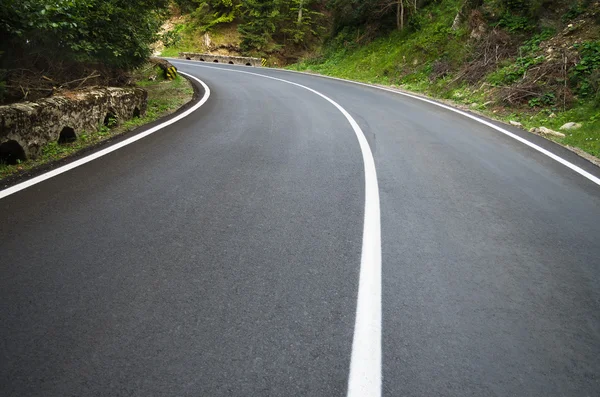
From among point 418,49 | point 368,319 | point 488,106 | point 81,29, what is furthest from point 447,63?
point 368,319

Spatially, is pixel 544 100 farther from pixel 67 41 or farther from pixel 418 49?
pixel 67 41

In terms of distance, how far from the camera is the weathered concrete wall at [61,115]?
5273 mm

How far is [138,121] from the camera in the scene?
27.3 feet

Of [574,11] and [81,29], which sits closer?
[81,29]

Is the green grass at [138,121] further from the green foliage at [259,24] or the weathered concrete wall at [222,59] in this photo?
the green foliage at [259,24]

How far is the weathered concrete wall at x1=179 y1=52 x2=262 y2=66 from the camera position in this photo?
3219cm

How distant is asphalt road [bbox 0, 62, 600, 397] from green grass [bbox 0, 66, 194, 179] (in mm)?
792

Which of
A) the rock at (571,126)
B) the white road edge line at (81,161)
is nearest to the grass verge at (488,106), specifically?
the rock at (571,126)

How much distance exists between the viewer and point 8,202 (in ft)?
13.4

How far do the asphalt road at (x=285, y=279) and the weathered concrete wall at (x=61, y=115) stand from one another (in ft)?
3.46

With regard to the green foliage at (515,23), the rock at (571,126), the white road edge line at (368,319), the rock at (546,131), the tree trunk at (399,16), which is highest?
the tree trunk at (399,16)

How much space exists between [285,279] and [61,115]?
5.33 m

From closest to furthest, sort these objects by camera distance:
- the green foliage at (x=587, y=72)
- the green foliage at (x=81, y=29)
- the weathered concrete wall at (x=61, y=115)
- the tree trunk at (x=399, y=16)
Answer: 1. the weathered concrete wall at (x=61, y=115)
2. the green foliage at (x=81, y=29)
3. the green foliage at (x=587, y=72)
4. the tree trunk at (x=399, y=16)

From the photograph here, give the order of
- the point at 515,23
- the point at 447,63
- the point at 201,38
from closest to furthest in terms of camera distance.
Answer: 1. the point at 515,23
2. the point at 447,63
3. the point at 201,38
